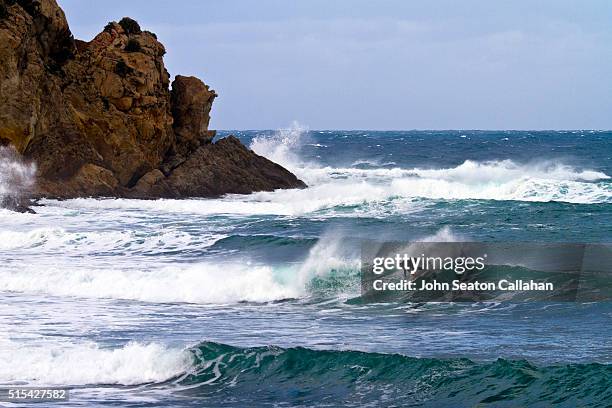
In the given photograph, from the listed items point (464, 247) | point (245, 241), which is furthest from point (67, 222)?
point (464, 247)

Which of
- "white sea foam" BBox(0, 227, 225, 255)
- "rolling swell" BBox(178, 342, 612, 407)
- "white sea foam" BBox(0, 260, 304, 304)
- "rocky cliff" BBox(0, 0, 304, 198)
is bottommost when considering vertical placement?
"rolling swell" BBox(178, 342, 612, 407)

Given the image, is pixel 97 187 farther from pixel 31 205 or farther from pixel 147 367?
pixel 147 367

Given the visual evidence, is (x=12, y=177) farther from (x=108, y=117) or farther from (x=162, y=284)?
(x=162, y=284)

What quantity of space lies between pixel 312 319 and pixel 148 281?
13.5ft

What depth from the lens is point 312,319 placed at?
1423 centimetres

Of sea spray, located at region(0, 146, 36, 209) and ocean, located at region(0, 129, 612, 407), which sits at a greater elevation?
sea spray, located at region(0, 146, 36, 209)

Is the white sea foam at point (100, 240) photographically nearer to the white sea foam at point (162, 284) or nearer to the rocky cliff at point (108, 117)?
the white sea foam at point (162, 284)

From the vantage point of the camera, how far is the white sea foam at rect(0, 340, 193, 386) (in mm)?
10891
